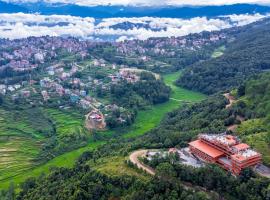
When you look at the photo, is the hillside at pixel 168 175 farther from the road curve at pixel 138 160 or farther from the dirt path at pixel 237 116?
the road curve at pixel 138 160

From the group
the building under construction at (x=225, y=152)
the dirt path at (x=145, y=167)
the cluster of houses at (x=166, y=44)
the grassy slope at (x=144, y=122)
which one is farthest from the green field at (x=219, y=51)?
the building under construction at (x=225, y=152)

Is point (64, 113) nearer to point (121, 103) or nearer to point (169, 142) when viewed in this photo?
point (121, 103)

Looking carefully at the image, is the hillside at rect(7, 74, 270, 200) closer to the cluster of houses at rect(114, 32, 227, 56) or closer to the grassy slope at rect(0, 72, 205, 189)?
the grassy slope at rect(0, 72, 205, 189)

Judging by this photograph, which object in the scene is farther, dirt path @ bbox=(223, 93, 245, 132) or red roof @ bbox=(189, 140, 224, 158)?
Result: dirt path @ bbox=(223, 93, 245, 132)

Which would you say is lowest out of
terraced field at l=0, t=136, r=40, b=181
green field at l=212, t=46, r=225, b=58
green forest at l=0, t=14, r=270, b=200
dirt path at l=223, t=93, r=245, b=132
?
terraced field at l=0, t=136, r=40, b=181

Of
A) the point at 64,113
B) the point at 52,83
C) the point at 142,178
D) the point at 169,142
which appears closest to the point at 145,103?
the point at 64,113

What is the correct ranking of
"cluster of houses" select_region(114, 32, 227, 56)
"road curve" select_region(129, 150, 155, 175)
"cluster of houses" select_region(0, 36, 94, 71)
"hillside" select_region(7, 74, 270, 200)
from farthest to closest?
"cluster of houses" select_region(114, 32, 227, 56)
"cluster of houses" select_region(0, 36, 94, 71)
"road curve" select_region(129, 150, 155, 175)
"hillside" select_region(7, 74, 270, 200)

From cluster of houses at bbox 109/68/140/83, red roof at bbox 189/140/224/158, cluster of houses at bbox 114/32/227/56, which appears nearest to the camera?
red roof at bbox 189/140/224/158

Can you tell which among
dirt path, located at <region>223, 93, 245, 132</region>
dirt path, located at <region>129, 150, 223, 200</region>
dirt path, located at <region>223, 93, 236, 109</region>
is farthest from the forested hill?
dirt path, located at <region>129, 150, 223, 200</region>
